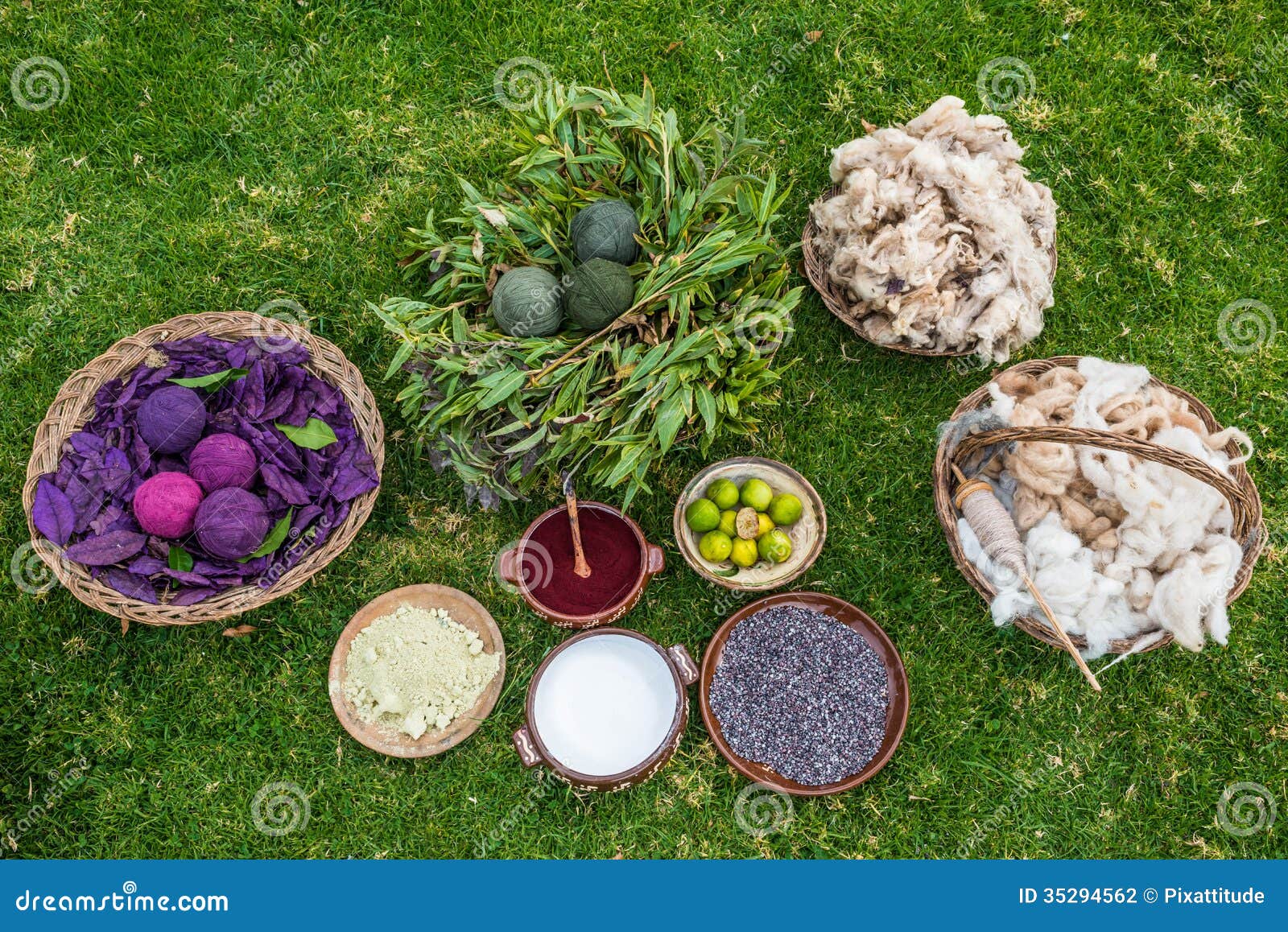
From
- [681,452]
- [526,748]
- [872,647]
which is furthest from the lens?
[681,452]

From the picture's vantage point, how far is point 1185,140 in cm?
305

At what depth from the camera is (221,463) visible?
241 cm

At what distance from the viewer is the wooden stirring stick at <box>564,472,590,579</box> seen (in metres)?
2.43

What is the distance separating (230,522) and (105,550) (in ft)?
1.23

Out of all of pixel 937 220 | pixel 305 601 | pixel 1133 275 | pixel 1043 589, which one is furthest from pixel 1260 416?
pixel 305 601

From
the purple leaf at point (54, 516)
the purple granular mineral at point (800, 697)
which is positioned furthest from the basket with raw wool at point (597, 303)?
the purple leaf at point (54, 516)

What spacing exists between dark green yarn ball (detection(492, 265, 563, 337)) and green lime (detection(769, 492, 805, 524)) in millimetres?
830

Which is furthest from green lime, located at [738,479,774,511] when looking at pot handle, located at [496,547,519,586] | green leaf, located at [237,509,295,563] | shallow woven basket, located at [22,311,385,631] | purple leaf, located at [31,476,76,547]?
purple leaf, located at [31,476,76,547]

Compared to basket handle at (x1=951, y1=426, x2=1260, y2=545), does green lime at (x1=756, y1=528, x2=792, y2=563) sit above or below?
below

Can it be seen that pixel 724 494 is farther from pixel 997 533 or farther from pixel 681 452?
pixel 997 533

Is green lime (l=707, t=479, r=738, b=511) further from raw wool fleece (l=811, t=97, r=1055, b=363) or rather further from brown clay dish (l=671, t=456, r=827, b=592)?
raw wool fleece (l=811, t=97, r=1055, b=363)

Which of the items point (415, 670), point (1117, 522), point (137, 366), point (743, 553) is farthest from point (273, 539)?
point (1117, 522)

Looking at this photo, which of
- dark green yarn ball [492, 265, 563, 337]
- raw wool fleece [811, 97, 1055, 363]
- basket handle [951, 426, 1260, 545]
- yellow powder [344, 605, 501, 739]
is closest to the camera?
basket handle [951, 426, 1260, 545]

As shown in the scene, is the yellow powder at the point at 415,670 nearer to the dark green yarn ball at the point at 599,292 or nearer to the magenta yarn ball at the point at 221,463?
the magenta yarn ball at the point at 221,463
